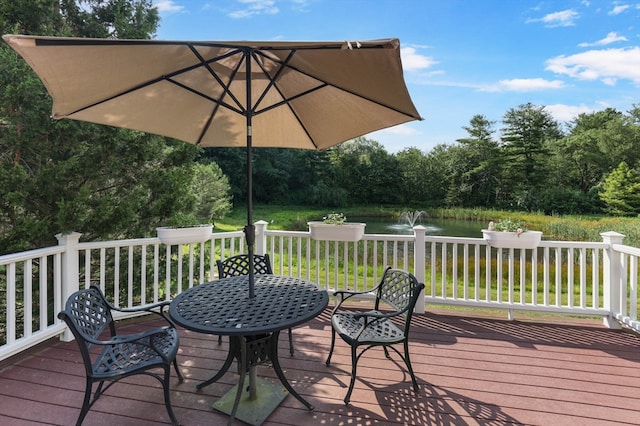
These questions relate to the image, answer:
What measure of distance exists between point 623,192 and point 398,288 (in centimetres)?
2346

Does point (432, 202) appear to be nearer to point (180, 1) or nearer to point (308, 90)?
point (180, 1)

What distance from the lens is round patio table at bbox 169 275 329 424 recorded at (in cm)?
171

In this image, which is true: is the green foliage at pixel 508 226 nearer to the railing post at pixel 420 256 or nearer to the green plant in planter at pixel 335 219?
the railing post at pixel 420 256

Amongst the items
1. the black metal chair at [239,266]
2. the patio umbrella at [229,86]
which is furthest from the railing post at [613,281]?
the black metal chair at [239,266]

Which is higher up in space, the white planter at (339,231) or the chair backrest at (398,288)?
the white planter at (339,231)

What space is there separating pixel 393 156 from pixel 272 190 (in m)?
10.5

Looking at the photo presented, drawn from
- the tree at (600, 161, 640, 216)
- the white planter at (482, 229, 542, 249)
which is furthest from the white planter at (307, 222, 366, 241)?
the tree at (600, 161, 640, 216)

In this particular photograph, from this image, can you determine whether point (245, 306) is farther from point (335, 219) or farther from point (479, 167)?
point (479, 167)

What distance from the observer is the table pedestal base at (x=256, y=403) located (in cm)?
190

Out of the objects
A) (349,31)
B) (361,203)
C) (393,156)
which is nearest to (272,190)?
(361,203)

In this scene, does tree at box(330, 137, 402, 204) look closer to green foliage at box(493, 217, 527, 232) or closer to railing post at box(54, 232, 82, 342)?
green foliage at box(493, 217, 527, 232)

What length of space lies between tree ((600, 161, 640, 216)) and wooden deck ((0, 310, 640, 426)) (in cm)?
2145

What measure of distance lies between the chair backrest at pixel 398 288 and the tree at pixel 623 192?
2327cm

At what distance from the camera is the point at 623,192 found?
1897 centimetres
